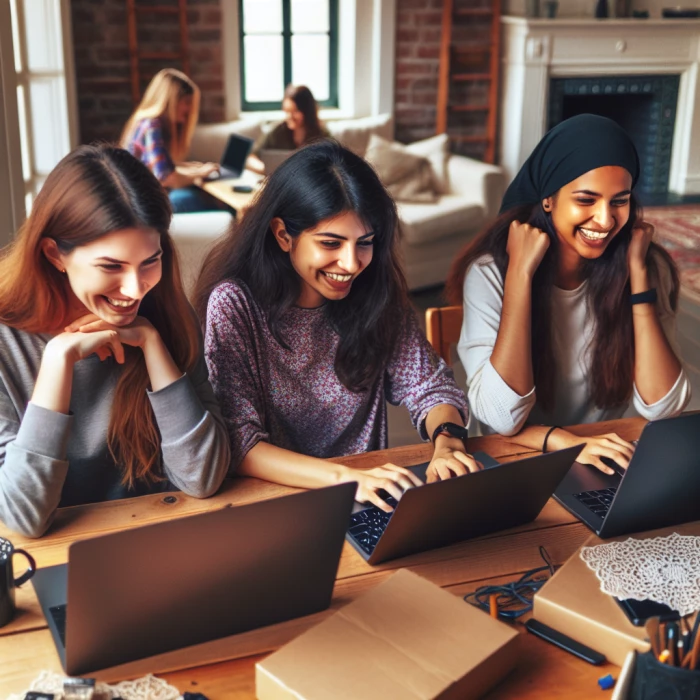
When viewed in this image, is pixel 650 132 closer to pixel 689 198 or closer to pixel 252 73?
pixel 689 198

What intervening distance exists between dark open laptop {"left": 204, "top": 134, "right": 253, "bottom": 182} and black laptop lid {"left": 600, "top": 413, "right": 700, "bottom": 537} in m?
3.93

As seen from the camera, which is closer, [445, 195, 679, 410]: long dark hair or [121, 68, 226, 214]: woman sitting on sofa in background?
[445, 195, 679, 410]: long dark hair

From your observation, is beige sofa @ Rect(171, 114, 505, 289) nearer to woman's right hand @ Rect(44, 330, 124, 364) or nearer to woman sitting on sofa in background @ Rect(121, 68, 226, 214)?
woman sitting on sofa in background @ Rect(121, 68, 226, 214)

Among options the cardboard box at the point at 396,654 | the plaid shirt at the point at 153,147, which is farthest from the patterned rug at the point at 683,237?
the cardboard box at the point at 396,654

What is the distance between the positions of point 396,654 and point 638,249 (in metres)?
1.21

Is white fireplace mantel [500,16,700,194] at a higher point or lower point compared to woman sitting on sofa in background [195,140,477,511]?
higher

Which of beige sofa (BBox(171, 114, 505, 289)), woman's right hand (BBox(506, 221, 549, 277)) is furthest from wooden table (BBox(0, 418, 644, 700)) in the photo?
beige sofa (BBox(171, 114, 505, 289))

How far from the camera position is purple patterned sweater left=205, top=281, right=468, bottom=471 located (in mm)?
1699

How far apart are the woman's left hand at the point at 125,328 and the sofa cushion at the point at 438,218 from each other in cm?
356

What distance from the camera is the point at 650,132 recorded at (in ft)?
23.9

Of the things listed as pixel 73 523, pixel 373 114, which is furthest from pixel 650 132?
pixel 73 523

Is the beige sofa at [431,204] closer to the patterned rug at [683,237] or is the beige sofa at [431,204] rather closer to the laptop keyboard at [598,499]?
the patterned rug at [683,237]

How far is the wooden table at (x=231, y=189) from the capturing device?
14.5ft

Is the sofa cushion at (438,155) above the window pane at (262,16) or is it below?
below
